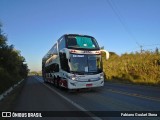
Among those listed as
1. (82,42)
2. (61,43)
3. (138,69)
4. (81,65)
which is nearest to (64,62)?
(81,65)

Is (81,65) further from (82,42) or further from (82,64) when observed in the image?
(82,42)

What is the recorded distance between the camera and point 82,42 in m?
22.8

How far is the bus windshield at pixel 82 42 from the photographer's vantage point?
22.4m

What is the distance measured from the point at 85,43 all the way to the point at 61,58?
2.19 m

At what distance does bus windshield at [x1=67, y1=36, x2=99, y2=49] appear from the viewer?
2242 cm

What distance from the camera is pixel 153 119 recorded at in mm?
10719

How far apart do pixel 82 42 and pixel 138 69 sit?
18847mm

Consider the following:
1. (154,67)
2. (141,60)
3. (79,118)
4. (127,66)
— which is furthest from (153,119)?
(127,66)

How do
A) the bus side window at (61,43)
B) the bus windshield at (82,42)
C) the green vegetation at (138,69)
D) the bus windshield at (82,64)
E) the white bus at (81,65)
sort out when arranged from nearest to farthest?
the white bus at (81,65) → the bus windshield at (82,64) → the bus windshield at (82,42) → the bus side window at (61,43) → the green vegetation at (138,69)

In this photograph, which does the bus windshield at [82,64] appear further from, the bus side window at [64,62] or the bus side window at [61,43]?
the bus side window at [61,43]

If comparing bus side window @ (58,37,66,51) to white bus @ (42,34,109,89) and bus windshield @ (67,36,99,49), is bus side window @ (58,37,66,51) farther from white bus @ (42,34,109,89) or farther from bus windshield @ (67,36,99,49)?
white bus @ (42,34,109,89)

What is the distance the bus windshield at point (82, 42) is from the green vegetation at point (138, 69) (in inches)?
471

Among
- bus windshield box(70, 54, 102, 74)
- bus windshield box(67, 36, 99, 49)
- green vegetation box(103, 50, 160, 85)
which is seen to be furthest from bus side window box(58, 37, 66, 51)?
green vegetation box(103, 50, 160, 85)

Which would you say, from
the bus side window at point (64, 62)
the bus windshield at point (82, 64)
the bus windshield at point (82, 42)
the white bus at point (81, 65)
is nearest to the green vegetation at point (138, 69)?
the bus windshield at point (82, 42)
